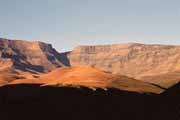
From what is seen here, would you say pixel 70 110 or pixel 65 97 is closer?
pixel 70 110

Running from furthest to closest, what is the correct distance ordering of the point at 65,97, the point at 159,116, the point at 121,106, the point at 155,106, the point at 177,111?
1. the point at 65,97
2. the point at 121,106
3. the point at 155,106
4. the point at 159,116
5. the point at 177,111

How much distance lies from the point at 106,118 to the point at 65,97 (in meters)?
29.0

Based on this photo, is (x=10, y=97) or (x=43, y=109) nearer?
(x=43, y=109)

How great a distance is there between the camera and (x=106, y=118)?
382 ft

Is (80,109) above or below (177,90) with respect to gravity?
below

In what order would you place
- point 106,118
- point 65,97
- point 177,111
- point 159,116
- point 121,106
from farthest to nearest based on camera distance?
point 65,97, point 121,106, point 106,118, point 159,116, point 177,111

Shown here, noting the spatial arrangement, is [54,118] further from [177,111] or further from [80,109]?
[177,111]

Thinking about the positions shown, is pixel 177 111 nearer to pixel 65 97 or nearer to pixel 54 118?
pixel 54 118

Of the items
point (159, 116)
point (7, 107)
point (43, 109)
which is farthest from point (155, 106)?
point (7, 107)

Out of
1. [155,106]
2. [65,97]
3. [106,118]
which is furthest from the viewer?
[65,97]

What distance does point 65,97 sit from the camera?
466 ft

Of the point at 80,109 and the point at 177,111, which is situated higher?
the point at 177,111

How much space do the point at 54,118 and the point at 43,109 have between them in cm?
912

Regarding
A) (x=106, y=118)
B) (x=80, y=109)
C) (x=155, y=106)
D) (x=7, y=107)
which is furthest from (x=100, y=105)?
(x=155, y=106)
